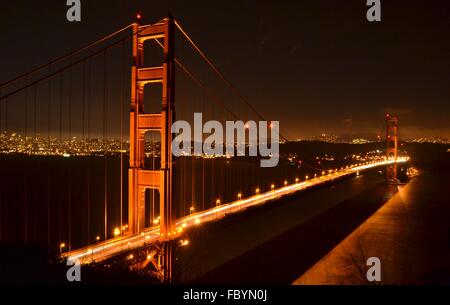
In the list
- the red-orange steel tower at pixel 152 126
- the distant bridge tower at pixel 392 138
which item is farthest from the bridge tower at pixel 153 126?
the distant bridge tower at pixel 392 138

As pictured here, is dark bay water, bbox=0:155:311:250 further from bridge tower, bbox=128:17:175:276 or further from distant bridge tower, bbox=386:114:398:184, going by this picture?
distant bridge tower, bbox=386:114:398:184

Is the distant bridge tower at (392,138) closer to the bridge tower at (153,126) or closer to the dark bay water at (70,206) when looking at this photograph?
the dark bay water at (70,206)

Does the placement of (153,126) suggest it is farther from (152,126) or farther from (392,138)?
(392,138)

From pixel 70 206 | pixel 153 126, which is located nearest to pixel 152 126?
pixel 153 126

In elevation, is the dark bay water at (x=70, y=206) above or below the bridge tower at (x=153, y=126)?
below

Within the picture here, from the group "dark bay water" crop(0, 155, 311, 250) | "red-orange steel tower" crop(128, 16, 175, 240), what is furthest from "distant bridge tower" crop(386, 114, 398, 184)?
"red-orange steel tower" crop(128, 16, 175, 240)

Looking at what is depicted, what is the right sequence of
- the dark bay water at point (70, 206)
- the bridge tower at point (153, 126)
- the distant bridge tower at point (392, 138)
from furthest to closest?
1. the distant bridge tower at point (392, 138)
2. the dark bay water at point (70, 206)
3. the bridge tower at point (153, 126)

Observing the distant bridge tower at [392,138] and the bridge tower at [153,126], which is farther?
the distant bridge tower at [392,138]

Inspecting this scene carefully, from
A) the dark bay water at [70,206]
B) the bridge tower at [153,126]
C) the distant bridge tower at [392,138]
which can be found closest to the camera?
the bridge tower at [153,126]

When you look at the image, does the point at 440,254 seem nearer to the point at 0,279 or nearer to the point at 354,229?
the point at 354,229
